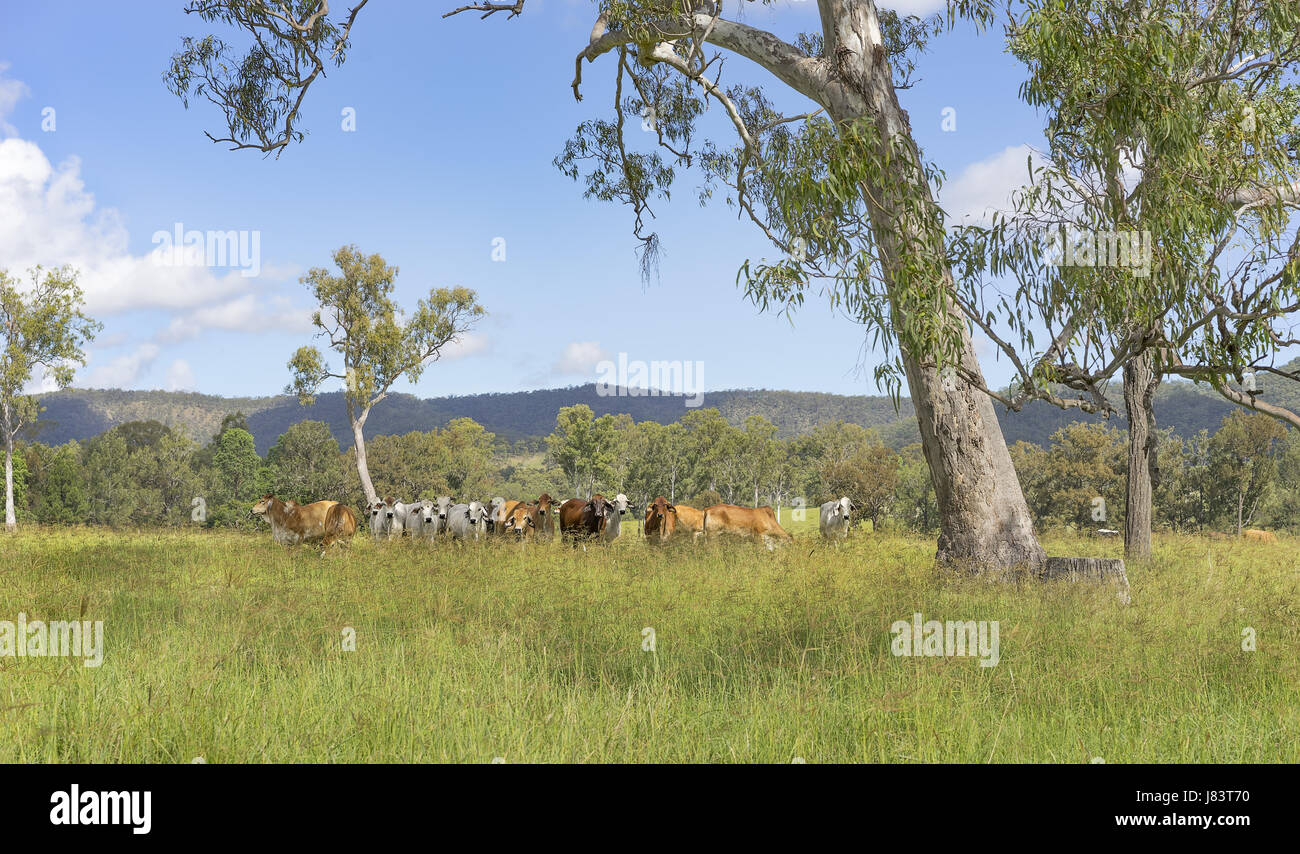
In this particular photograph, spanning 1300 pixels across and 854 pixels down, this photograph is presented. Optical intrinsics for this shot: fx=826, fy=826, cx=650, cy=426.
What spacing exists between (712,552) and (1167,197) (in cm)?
716

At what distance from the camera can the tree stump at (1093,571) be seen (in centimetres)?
788

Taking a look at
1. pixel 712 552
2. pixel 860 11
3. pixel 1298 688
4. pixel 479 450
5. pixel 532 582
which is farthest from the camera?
pixel 479 450

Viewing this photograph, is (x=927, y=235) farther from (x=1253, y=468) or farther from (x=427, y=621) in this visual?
(x=1253, y=468)

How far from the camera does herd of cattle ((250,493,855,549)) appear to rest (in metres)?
14.2

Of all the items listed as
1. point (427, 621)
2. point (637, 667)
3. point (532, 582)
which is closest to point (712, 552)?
point (532, 582)

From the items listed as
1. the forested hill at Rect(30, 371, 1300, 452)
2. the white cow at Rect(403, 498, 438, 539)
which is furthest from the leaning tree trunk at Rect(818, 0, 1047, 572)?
the forested hill at Rect(30, 371, 1300, 452)

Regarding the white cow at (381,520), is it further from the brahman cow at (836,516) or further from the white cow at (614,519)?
the brahman cow at (836,516)
